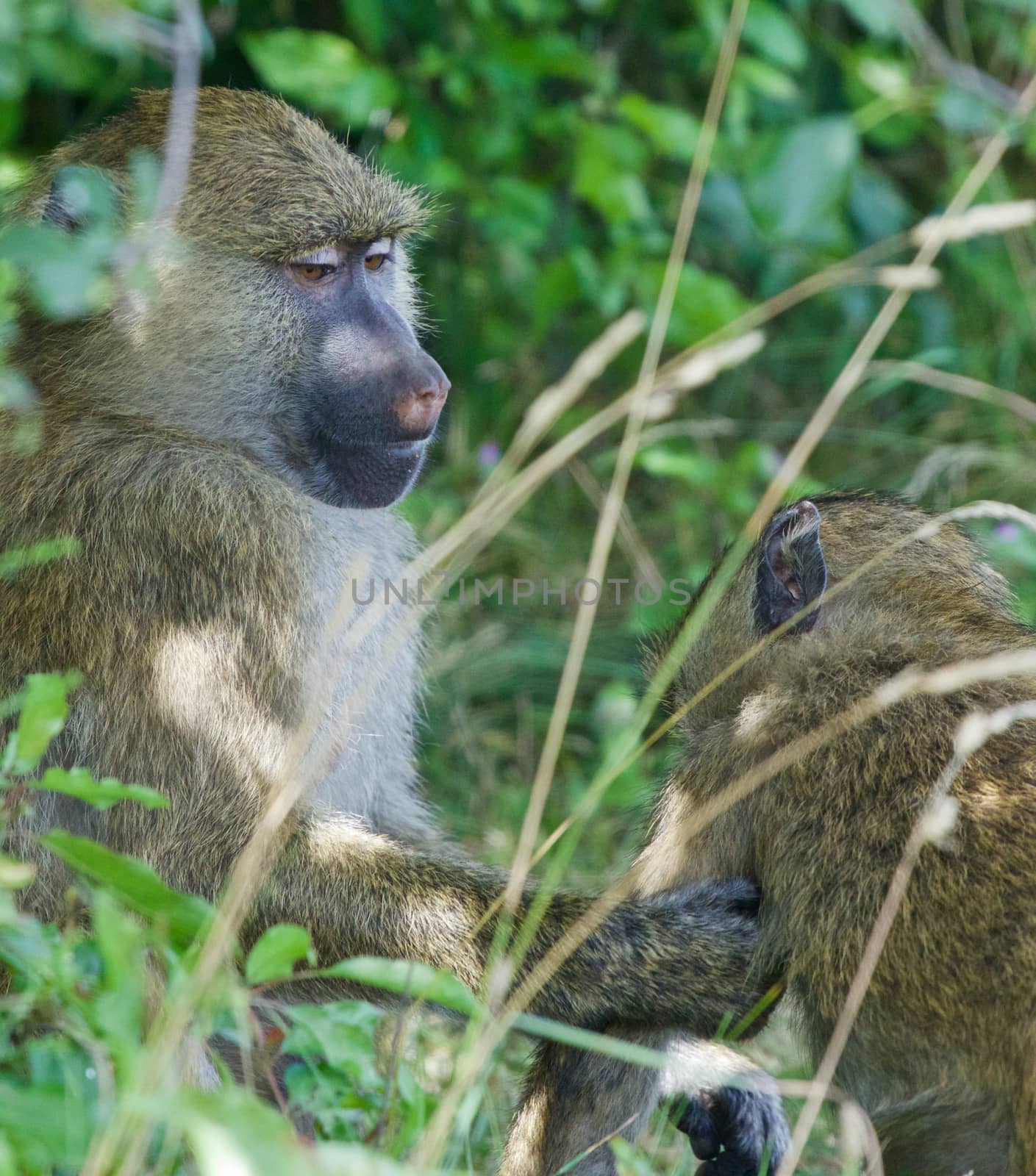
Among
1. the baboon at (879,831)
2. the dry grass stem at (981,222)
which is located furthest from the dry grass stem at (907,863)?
the dry grass stem at (981,222)

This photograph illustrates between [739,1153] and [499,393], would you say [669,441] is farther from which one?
[739,1153]

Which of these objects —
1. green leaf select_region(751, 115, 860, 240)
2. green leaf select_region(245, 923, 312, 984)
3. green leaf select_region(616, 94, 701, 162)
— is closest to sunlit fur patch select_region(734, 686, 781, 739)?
green leaf select_region(245, 923, 312, 984)

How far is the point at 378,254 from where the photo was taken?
10.0 feet

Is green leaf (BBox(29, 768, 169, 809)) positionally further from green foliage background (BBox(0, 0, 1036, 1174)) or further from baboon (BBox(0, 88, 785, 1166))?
green foliage background (BBox(0, 0, 1036, 1174))

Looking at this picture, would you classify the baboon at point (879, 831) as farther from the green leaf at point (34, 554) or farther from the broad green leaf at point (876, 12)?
the broad green leaf at point (876, 12)

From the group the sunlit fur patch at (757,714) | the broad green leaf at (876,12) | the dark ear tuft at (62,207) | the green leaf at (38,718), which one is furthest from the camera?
the broad green leaf at (876,12)

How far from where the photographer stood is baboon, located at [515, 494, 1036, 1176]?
2045 mm

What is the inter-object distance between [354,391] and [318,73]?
1.49 metres

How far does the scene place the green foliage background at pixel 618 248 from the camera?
413 cm

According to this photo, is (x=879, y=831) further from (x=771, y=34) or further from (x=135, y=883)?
(x=771, y=34)

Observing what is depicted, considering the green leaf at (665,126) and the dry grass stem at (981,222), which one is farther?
the green leaf at (665,126)

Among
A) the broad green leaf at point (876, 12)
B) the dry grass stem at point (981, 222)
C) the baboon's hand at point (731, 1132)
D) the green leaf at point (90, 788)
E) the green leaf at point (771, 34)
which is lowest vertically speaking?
the baboon's hand at point (731, 1132)

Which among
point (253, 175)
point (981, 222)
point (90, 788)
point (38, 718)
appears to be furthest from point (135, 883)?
point (253, 175)

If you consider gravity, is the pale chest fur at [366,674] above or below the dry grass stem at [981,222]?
below
